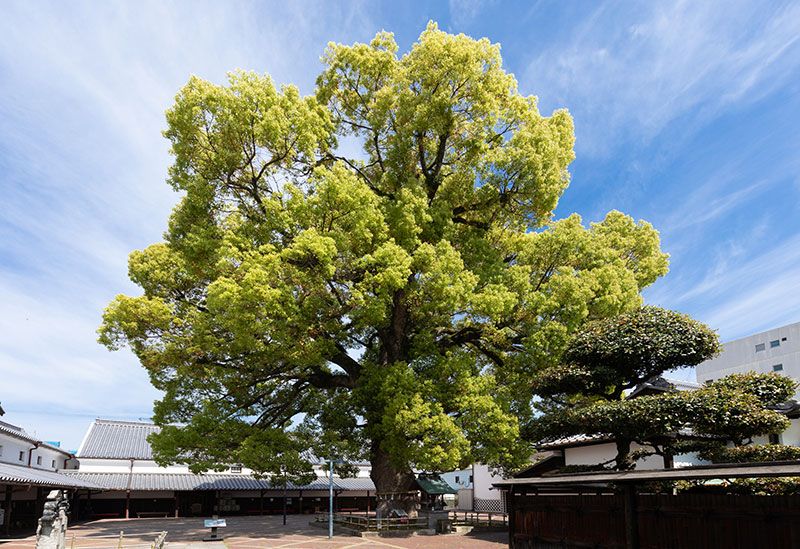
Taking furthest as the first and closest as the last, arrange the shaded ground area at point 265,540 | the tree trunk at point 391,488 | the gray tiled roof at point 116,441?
the gray tiled roof at point 116,441
the tree trunk at point 391,488
the shaded ground area at point 265,540

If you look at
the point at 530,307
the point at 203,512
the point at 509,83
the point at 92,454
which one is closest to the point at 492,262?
the point at 530,307

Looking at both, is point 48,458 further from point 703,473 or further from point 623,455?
point 703,473

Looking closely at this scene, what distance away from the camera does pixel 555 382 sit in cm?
1333

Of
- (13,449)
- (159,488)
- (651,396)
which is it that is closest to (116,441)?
(159,488)

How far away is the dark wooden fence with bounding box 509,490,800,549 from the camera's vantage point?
8.30 m

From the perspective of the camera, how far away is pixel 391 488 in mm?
22188

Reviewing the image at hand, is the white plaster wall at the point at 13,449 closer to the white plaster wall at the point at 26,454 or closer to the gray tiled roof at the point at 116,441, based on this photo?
the white plaster wall at the point at 26,454

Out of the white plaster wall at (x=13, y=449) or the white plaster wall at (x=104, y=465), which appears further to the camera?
the white plaster wall at (x=104, y=465)

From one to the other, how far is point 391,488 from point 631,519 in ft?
44.6

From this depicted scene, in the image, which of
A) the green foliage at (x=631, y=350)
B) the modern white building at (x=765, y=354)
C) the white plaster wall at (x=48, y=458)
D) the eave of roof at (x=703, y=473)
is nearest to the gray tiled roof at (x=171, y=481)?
the white plaster wall at (x=48, y=458)

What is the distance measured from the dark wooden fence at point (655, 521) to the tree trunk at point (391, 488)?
9.20 meters

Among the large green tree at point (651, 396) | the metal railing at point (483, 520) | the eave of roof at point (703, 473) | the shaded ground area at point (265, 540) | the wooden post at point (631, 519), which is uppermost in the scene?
the large green tree at point (651, 396)

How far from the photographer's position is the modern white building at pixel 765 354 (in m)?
53.0

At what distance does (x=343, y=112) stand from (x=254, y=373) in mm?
12293
